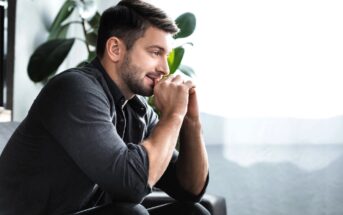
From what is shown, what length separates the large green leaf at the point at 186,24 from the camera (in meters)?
2.26

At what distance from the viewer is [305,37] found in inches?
88.2

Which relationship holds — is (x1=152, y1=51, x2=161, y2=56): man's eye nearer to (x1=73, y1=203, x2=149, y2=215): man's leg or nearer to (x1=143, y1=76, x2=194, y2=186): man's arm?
(x1=143, y1=76, x2=194, y2=186): man's arm

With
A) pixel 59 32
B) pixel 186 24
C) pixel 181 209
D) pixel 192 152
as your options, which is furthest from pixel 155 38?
pixel 59 32

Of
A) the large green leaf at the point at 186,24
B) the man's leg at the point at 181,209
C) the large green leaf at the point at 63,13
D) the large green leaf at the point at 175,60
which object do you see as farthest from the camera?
the large green leaf at the point at 63,13

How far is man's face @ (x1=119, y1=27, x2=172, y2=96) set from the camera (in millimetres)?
1345

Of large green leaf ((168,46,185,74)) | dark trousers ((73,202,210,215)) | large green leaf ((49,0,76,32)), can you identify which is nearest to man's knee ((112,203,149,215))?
dark trousers ((73,202,210,215))

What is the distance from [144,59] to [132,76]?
0.18 feet

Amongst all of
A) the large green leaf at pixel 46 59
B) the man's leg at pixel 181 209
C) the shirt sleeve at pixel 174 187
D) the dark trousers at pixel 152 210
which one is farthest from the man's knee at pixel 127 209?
the large green leaf at pixel 46 59

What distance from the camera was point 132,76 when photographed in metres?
1.35

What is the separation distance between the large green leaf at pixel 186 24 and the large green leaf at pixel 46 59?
1.78ft

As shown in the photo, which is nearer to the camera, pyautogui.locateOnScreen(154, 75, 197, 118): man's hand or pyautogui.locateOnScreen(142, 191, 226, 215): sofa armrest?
pyautogui.locateOnScreen(154, 75, 197, 118): man's hand

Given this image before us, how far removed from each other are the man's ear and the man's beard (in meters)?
0.02

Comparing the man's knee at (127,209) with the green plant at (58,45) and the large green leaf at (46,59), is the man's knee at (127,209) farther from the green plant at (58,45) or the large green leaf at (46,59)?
the large green leaf at (46,59)

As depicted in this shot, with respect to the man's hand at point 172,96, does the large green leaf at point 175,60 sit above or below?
below
